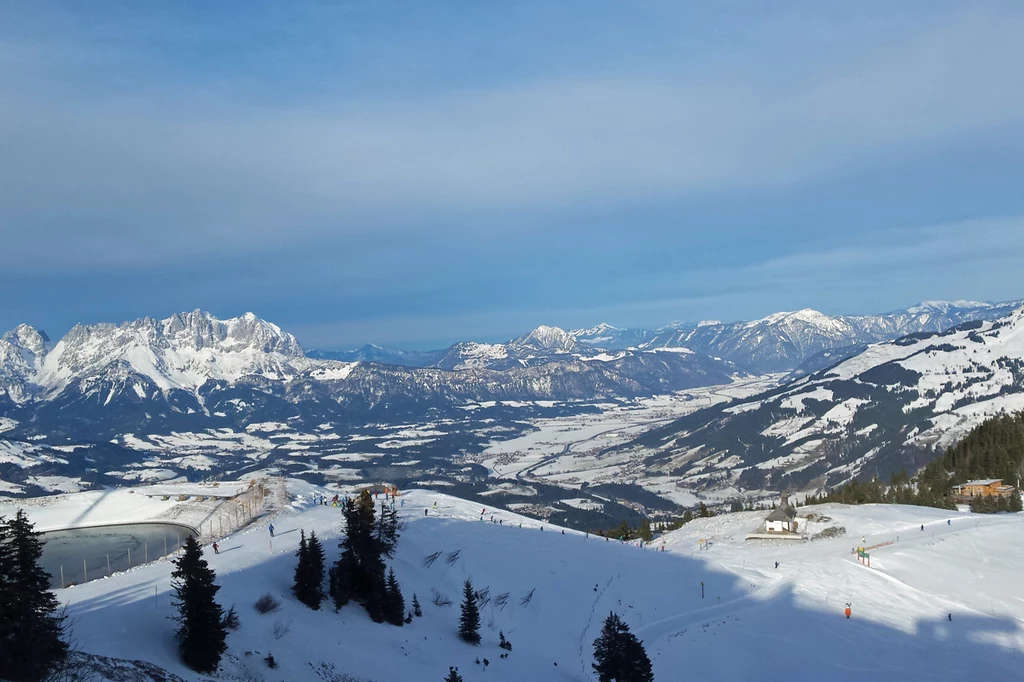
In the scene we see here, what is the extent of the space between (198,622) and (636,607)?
128 ft

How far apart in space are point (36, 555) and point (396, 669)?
20.3 meters

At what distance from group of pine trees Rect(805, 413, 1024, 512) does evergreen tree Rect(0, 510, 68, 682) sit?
10408 centimetres

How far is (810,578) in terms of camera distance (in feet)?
227

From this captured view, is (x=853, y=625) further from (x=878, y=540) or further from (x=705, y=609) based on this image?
(x=878, y=540)

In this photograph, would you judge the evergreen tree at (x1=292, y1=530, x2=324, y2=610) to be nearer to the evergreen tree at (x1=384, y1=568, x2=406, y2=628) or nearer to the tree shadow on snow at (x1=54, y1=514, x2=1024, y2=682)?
the tree shadow on snow at (x1=54, y1=514, x2=1024, y2=682)

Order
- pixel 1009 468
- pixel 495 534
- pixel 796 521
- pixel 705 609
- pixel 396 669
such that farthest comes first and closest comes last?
pixel 1009 468
pixel 796 521
pixel 495 534
pixel 705 609
pixel 396 669

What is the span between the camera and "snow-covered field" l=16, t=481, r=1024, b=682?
41469 mm

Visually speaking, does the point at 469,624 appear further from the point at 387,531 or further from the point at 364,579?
A: the point at 387,531

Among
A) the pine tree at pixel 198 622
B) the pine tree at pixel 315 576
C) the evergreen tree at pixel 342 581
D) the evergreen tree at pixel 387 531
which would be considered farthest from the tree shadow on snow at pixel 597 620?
the evergreen tree at pixel 387 531

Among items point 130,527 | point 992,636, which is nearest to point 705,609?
point 992,636

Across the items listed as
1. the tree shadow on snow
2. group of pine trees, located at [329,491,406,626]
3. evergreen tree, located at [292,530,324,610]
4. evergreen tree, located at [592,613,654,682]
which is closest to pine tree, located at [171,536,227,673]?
the tree shadow on snow

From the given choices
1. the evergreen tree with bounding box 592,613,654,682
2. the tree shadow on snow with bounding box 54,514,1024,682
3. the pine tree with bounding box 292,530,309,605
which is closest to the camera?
the evergreen tree with bounding box 592,613,654,682

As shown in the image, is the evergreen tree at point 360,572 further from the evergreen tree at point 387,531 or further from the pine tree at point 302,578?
the evergreen tree at point 387,531

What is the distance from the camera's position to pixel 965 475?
128875 millimetres
